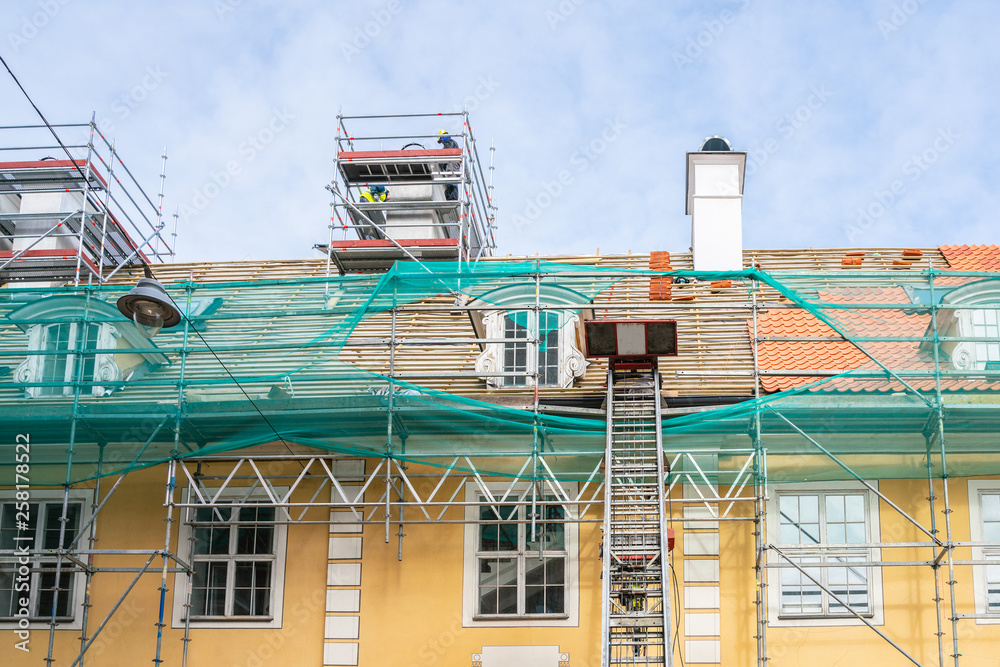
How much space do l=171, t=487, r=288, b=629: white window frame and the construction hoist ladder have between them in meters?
4.22

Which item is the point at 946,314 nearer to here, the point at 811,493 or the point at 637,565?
the point at 811,493

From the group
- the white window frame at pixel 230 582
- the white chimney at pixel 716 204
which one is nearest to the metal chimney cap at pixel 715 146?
the white chimney at pixel 716 204

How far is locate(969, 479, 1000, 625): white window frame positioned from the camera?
52.2ft

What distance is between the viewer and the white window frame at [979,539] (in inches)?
627

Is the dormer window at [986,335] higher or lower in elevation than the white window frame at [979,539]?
higher

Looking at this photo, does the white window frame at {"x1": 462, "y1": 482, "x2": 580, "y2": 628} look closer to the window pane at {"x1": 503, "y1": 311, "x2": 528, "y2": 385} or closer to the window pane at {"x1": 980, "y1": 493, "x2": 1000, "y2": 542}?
the window pane at {"x1": 503, "y1": 311, "x2": 528, "y2": 385}

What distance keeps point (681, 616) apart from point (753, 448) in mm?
2175

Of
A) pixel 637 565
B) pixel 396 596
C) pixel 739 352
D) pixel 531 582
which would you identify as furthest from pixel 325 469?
pixel 739 352

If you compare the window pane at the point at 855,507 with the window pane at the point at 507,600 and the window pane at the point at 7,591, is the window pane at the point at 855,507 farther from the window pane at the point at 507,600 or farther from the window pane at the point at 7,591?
the window pane at the point at 7,591

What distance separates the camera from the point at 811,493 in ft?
54.7

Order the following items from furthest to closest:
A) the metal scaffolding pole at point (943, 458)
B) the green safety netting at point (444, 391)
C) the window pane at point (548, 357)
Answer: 1. the window pane at point (548, 357)
2. the green safety netting at point (444, 391)
3. the metal scaffolding pole at point (943, 458)

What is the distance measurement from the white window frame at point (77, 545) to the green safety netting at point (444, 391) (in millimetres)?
298

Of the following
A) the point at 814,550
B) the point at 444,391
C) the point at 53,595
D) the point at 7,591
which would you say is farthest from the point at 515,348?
the point at 7,591

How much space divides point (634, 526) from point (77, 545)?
7.11m
